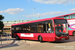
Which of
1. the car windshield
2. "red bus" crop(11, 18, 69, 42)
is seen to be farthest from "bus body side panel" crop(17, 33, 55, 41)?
the car windshield

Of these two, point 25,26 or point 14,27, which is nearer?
point 25,26

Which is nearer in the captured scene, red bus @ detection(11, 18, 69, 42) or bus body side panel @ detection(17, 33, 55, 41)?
red bus @ detection(11, 18, 69, 42)

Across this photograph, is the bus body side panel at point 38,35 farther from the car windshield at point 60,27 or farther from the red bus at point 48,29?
the car windshield at point 60,27

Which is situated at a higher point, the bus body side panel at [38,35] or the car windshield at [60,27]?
the car windshield at [60,27]

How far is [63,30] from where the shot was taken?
44.3 ft

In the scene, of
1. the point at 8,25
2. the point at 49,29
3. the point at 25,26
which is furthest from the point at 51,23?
the point at 8,25

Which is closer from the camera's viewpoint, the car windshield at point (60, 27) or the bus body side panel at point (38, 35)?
the car windshield at point (60, 27)

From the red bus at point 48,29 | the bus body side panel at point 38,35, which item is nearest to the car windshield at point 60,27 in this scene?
the red bus at point 48,29

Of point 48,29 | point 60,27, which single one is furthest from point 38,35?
point 60,27

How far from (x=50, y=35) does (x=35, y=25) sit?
122 inches

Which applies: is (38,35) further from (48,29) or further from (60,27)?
(60,27)

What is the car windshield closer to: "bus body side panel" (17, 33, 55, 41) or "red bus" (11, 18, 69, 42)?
"red bus" (11, 18, 69, 42)

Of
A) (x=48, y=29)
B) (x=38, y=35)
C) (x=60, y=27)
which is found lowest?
(x=38, y=35)

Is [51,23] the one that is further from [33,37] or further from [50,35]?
[33,37]
